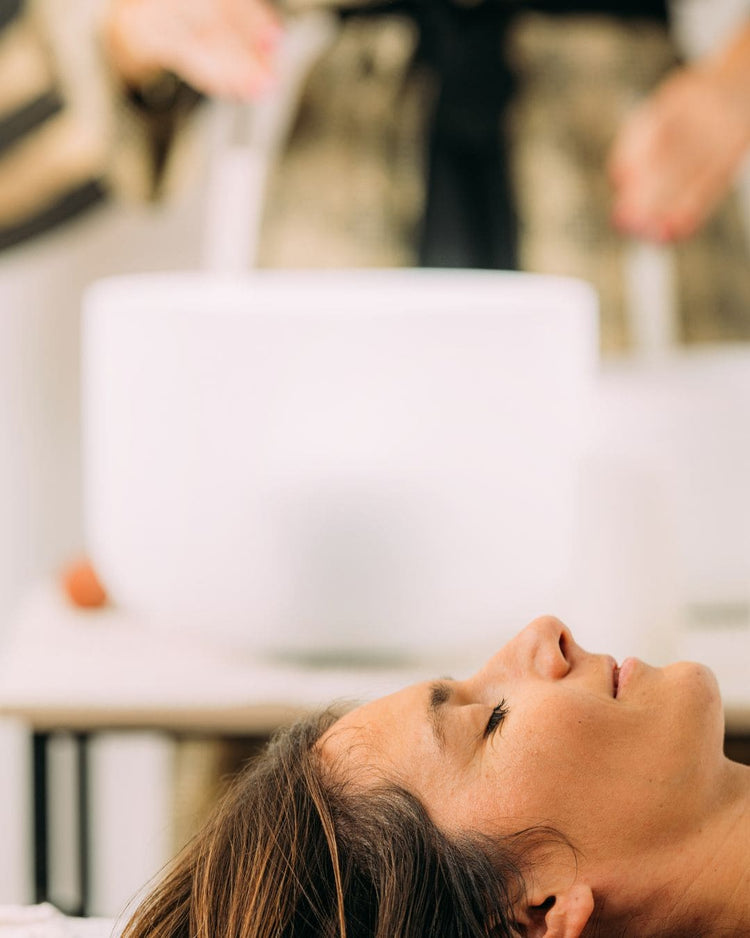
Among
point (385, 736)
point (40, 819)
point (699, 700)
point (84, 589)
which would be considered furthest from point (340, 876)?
point (84, 589)

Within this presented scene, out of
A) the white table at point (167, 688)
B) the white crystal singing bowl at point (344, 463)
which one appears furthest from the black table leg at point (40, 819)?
the white crystal singing bowl at point (344, 463)

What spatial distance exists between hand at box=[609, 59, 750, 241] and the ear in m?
0.80

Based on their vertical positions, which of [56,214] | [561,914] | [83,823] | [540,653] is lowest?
[83,823]

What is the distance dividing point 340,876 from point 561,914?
0.10 metres

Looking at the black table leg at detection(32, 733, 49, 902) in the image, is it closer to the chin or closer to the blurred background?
the blurred background

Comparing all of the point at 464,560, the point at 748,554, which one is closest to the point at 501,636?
the point at 464,560

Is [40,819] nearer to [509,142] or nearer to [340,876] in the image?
[340,876]

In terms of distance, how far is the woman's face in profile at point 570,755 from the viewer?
21.9 inches

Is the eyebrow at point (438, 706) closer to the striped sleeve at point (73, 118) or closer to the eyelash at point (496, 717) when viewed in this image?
the eyelash at point (496, 717)

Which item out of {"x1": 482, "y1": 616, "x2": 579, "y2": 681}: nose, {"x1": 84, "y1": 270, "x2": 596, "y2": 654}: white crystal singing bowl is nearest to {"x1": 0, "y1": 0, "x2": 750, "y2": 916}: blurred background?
{"x1": 84, "y1": 270, "x2": 596, "y2": 654}: white crystal singing bowl

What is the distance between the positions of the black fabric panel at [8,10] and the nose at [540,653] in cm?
79

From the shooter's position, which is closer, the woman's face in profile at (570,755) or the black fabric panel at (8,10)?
the woman's face in profile at (570,755)

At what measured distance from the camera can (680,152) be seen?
3.92 feet

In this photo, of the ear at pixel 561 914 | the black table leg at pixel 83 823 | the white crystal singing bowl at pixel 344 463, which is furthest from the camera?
the black table leg at pixel 83 823
